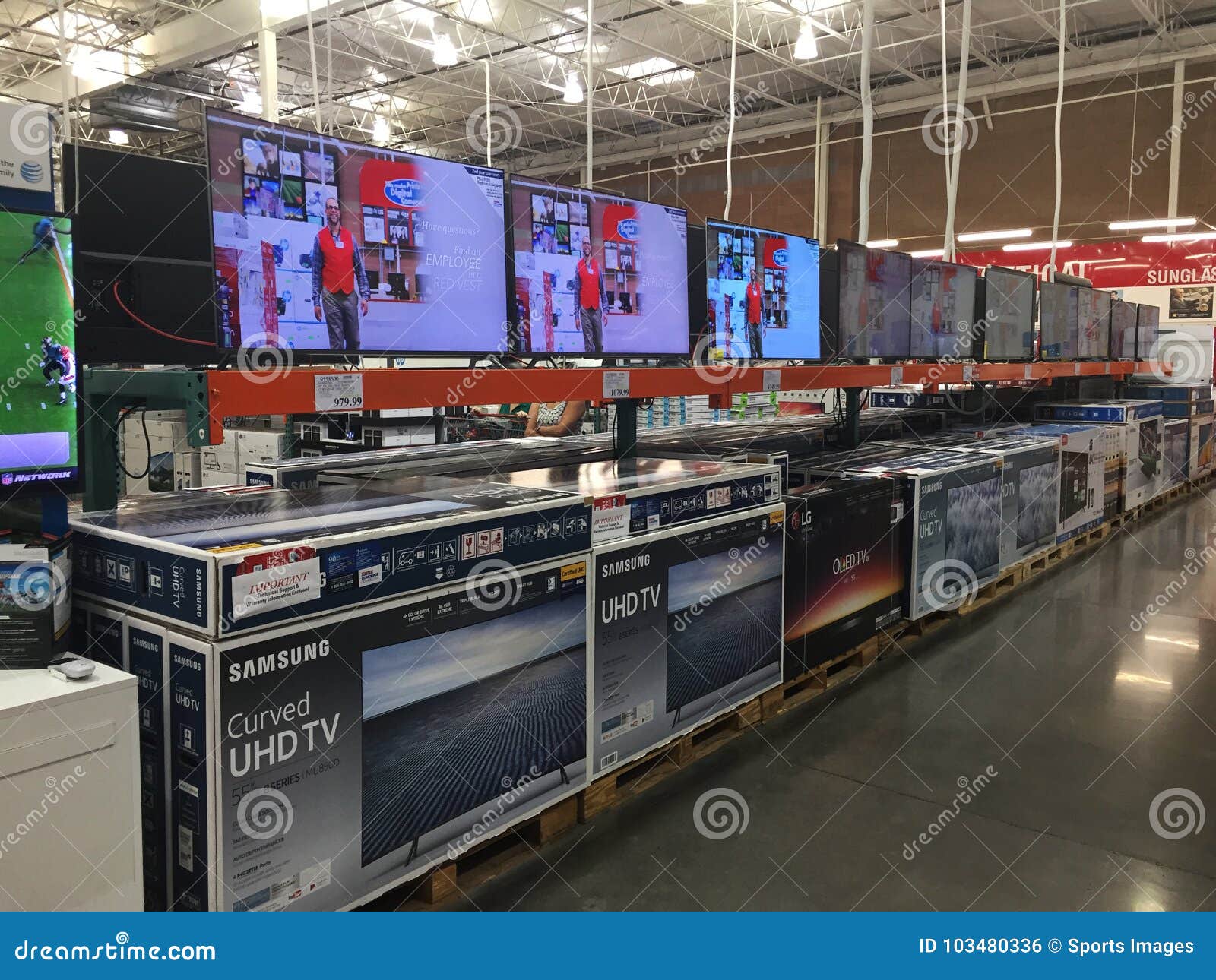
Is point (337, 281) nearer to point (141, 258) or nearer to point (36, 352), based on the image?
point (141, 258)

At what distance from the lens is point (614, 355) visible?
3646 mm

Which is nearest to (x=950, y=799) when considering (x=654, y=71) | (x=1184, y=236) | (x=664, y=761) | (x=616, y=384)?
(x=664, y=761)

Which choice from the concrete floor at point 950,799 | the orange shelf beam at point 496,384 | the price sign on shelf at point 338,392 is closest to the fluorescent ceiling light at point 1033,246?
the orange shelf beam at point 496,384

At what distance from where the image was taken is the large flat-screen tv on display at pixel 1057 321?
26.3ft

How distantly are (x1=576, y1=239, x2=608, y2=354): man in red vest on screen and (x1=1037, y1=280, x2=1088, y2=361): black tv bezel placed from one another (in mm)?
5772

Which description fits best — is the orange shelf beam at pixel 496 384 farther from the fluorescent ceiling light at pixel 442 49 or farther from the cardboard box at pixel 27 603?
the fluorescent ceiling light at pixel 442 49

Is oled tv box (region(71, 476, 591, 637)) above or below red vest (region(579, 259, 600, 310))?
below

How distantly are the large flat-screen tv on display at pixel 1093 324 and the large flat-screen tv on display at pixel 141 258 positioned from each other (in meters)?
8.41

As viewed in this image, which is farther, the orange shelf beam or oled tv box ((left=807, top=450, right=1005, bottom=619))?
oled tv box ((left=807, top=450, right=1005, bottom=619))

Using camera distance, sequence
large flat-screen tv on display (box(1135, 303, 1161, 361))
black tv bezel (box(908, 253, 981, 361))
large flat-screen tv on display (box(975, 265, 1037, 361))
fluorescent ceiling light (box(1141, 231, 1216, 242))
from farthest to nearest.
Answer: fluorescent ceiling light (box(1141, 231, 1216, 242)) < large flat-screen tv on display (box(1135, 303, 1161, 361)) < large flat-screen tv on display (box(975, 265, 1037, 361)) < black tv bezel (box(908, 253, 981, 361))

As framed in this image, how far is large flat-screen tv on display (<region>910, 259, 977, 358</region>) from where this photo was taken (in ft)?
20.1

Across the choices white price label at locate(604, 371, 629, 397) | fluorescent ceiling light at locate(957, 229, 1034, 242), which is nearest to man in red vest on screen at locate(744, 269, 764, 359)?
white price label at locate(604, 371, 629, 397)

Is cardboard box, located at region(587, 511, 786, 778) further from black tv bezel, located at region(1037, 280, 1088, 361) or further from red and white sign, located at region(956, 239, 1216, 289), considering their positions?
red and white sign, located at region(956, 239, 1216, 289)

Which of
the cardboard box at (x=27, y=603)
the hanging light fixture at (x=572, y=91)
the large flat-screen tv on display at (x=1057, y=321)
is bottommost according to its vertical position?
the cardboard box at (x=27, y=603)
